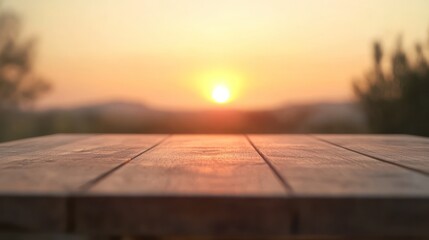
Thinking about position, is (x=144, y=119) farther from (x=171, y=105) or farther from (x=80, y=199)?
(x=80, y=199)

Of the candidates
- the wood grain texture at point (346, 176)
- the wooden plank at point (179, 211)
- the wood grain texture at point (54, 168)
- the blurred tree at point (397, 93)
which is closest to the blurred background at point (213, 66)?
the blurred tree at point (397, 93)

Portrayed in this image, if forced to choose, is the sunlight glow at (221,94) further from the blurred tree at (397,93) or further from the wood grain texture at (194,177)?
the wood grain texture at (194,177)

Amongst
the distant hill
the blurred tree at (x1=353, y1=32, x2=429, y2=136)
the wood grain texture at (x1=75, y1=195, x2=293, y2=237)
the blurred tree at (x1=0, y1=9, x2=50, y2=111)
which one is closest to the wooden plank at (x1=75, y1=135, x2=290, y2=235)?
the wood grain texture at (x1=75, y1=195, x2=293, y2=237)

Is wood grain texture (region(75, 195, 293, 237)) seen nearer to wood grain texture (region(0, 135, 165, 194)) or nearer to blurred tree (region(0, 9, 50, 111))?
wood grain texture (region(0, 135, 165, 194))

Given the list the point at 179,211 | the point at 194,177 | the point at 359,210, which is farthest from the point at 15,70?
the point at 359,210

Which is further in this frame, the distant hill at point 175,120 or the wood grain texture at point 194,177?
the distant hill at point 175,120

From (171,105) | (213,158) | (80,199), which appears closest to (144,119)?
(171,105)

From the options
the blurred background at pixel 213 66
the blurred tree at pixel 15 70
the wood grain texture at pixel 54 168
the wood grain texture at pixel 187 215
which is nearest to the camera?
the wood grain texture at pixel 187 215
